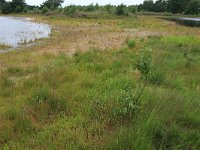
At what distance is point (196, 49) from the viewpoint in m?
16.1

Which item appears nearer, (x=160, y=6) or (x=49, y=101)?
(x=49, y=101)

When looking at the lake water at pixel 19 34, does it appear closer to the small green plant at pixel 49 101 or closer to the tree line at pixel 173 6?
the small green plant at pixel 49 101

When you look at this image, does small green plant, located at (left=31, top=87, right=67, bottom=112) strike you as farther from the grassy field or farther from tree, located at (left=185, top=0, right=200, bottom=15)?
tree, located at (left=185, top=0, right=200, bottom=15)

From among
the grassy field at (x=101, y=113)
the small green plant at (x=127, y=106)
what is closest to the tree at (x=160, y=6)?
the grassy field at (x=101, y=113)

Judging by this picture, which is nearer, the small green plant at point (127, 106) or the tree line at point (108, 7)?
the small green plant at point (127, 106)

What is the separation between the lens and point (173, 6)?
109188mm

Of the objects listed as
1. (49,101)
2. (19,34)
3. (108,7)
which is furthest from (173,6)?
(49,101)

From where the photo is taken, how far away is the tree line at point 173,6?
4063 inches

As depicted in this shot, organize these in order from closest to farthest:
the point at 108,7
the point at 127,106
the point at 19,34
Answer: the point at 127,106
the point at 19,34
the point at 108,7

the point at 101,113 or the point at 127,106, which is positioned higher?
the point at 127,106

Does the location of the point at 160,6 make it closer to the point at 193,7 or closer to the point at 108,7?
the point at 193,7

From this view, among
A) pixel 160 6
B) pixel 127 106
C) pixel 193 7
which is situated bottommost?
pixel 160 6

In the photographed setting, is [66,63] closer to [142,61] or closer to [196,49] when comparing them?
[142,61]

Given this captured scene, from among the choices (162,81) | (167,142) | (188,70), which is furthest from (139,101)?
(188,70)
